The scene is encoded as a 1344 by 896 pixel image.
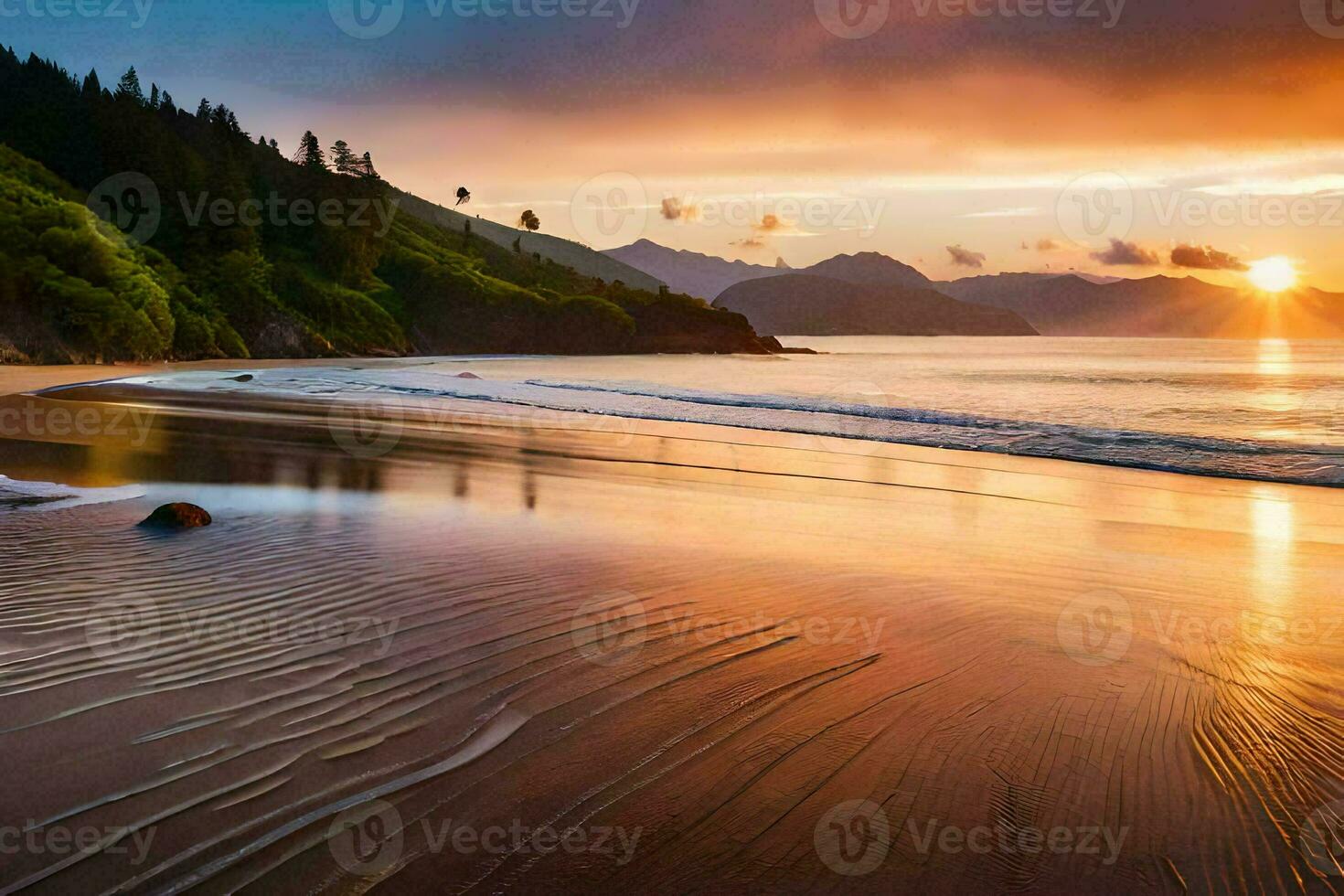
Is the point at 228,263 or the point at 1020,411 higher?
the point at 228,263

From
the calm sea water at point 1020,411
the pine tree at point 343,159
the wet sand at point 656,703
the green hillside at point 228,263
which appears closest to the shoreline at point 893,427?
the calm sea water at point 1020,411

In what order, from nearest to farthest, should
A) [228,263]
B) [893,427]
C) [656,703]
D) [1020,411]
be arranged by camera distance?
1. [656,703]
2. [893,427]
3. [1020,411]
4. [228,263]

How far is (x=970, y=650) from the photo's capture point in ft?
18.6

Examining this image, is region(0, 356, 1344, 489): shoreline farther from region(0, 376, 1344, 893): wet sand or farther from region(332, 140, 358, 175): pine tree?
region(332, 140, 358, 175): pine tree

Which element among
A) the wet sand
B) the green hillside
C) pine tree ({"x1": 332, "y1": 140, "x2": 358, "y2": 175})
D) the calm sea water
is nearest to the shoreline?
the calm sea water

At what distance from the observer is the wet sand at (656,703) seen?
3.17 m

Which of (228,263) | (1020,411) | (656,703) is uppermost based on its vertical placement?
(228,263)

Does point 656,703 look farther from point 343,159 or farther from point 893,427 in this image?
point 343,159

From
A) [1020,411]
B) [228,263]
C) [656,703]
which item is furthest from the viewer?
[228,263]

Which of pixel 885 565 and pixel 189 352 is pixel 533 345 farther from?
pixel 885 565

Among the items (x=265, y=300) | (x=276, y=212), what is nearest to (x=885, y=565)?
(x=265, y=300)

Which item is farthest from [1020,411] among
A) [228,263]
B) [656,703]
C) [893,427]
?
[228,263]

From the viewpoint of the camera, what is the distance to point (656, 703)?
453 cm

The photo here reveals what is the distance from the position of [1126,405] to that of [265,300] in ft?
282
